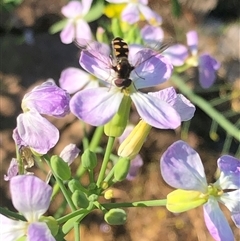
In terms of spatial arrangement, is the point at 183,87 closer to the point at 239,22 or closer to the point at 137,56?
the point at 137,56

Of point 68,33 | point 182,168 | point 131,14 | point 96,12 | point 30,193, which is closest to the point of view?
point 30,193

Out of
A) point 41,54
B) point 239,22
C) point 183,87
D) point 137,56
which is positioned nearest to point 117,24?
point 183,87

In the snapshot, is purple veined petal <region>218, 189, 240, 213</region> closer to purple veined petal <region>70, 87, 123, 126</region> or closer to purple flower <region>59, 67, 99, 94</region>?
purple veined petal <region>70, 87, 123, 126</region>

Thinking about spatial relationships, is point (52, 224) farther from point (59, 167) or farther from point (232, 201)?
point (232, 201)

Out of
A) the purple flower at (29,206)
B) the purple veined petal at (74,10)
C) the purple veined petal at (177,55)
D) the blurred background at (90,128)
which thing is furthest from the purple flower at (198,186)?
the blurred background at (90,128)

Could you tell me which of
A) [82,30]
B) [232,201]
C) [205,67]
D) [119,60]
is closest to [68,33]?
[82,30]
